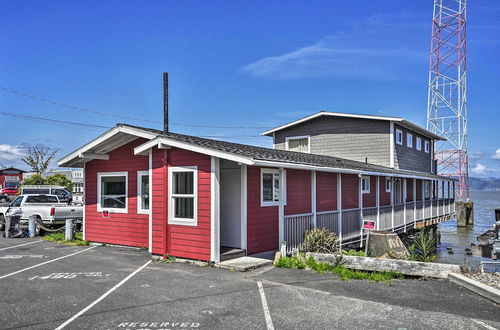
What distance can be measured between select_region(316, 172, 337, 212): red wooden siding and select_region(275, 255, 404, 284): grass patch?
4.35 meters

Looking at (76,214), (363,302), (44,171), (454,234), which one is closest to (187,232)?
(363,302)

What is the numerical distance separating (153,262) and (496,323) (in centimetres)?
812

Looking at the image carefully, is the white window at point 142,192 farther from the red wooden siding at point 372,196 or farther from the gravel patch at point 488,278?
the red wooden siding at point 372,196

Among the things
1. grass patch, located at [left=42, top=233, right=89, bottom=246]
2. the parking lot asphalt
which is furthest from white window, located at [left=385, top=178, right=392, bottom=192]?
grass patch, located at [left=42, top=233, right=89, bottom=246]

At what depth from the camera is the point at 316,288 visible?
26.5ft

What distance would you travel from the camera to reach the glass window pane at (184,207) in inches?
425

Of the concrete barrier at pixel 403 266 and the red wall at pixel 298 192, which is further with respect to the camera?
the red wall at pixel 298 192

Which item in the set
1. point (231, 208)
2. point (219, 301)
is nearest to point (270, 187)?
point (231, 208)

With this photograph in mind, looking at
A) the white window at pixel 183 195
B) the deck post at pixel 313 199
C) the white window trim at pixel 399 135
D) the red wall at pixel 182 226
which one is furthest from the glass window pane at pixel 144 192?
the white window trim at pixel 399 135

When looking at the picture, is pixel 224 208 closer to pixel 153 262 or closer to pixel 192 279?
pixel 153 262

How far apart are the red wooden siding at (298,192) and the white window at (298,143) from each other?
13.9m

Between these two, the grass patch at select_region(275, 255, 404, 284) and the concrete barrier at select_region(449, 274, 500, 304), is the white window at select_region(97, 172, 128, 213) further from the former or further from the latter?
the concrete barrier at select_region(449, 274, 500, 304)

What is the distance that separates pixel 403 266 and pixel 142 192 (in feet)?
27.4

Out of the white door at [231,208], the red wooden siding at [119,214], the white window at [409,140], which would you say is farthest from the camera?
the white window at [409,140]
